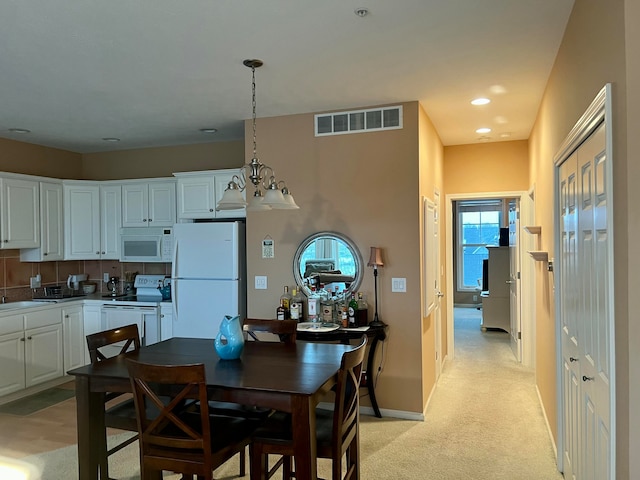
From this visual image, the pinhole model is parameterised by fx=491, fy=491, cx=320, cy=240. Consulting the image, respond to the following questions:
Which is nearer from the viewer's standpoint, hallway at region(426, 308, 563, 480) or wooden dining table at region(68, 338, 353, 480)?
wooden dining table at region(68, 338, 353, 480)

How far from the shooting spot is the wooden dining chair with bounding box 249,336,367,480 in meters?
2.38

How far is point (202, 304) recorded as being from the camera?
4723 millimetres

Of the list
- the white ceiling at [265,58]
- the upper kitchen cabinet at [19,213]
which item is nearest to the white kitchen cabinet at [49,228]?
the upper kitchen cabinet at [19,213]

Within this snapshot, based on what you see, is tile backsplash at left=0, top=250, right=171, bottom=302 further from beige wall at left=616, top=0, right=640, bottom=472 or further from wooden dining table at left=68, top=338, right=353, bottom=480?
beige wall at left=616, top=0, right=640, bottom=472

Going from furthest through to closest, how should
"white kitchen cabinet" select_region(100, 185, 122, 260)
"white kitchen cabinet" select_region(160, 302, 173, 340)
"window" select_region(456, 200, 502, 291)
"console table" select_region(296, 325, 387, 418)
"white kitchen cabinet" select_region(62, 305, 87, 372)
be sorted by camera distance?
"window" select_region(456, 200, 502, 291) < "white kitchen cabinet" select_region(100, 185, 122, 260) < "white kitchen cabinet" select_region(62, 305, 87, 372) < "white kitchen cabinet" select_region(160, 302, 173, 340) < "console table" select_region(296, 325, 387, 418)

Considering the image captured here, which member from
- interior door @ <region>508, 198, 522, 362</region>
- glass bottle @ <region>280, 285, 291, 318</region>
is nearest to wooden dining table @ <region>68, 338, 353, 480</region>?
glass bottle @ <region>280, 285, 291, 318</region>

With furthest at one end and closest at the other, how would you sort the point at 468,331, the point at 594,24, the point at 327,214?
the point at 468,331 → the point at 327,214 → the point at 594,24

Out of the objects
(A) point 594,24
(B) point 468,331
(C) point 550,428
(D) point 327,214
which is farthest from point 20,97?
(B) point 468,331

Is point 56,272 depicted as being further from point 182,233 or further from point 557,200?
point 557,200

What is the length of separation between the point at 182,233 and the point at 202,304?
28.5 inches

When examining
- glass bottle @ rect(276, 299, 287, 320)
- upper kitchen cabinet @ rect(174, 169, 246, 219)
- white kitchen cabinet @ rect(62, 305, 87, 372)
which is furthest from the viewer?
white kitchen cabinet @ rect(62, 305, 87, 372)

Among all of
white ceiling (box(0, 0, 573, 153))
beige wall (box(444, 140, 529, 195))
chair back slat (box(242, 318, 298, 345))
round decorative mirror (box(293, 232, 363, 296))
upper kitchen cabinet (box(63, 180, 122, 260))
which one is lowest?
chair back slat (box(242, 318, 298, 345))

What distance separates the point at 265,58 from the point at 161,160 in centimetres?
325

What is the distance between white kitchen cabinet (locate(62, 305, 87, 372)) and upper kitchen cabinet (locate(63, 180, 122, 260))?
2.29 feet
